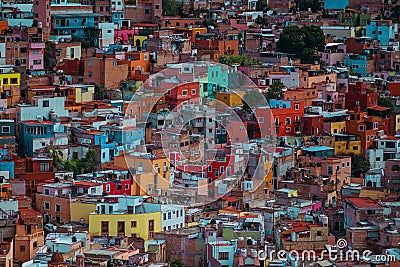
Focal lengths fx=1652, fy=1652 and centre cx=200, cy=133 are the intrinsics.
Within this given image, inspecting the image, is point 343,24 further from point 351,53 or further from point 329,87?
point 329,87

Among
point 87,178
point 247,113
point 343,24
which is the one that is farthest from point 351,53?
point 87,178

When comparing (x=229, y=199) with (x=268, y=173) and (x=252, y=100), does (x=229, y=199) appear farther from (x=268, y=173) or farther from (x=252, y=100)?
(x=252, y=100)

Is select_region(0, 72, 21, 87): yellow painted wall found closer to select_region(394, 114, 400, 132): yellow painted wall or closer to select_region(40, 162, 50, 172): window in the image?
select_region(40, 162, 50, 172): window

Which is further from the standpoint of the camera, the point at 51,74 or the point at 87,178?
the point at 51,74

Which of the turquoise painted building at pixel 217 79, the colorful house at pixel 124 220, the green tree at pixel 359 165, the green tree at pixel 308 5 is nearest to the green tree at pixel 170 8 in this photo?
the green tree at pixel 308 5

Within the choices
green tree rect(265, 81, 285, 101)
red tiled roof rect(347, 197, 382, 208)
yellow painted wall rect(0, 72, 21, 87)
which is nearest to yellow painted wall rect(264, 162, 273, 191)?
red tiled roof rect(347, 197, 382, 208)

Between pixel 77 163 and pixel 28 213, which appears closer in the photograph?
pixel 28 213

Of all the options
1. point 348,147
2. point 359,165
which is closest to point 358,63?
point 348,147
